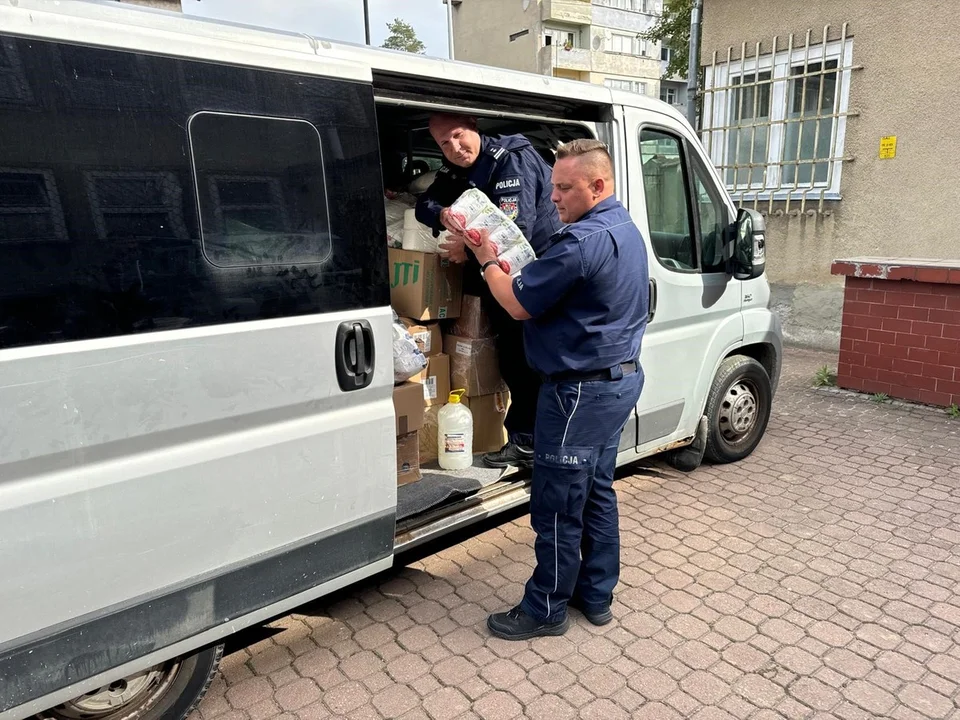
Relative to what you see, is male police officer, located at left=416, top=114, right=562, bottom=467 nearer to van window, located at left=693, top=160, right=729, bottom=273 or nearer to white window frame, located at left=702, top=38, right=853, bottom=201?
van window, located at left=693, top=160, right=729, bottom=273

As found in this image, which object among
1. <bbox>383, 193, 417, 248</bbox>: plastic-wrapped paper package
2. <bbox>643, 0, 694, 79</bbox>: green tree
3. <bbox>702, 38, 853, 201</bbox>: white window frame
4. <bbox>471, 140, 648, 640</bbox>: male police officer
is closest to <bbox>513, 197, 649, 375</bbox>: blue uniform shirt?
<bbox>471, 140, 648, 640</bbox>: male police officer

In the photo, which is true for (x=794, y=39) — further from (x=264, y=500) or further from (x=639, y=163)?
(x=264, y=500)

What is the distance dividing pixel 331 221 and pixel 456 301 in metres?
1.32

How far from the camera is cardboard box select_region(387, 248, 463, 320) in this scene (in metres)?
3.55

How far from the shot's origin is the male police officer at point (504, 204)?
11.1 ft

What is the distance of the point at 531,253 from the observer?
3.01m

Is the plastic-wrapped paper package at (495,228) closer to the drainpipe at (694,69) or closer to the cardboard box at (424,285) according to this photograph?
the cardboard box at (424,285)

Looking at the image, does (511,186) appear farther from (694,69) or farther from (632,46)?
(632,46)

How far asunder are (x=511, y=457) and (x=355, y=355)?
1.50 m

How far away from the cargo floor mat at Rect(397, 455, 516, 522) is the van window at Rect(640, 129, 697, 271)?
1533mm

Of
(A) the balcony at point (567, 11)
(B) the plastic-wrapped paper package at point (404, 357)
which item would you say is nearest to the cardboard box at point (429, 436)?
(B) the plastic-wrapped paper package at point (404, 357)

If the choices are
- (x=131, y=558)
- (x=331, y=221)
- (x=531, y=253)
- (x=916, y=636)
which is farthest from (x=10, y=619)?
(x=916, y=636)

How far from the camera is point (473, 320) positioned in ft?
12.2

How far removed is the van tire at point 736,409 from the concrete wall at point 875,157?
13.3ft
